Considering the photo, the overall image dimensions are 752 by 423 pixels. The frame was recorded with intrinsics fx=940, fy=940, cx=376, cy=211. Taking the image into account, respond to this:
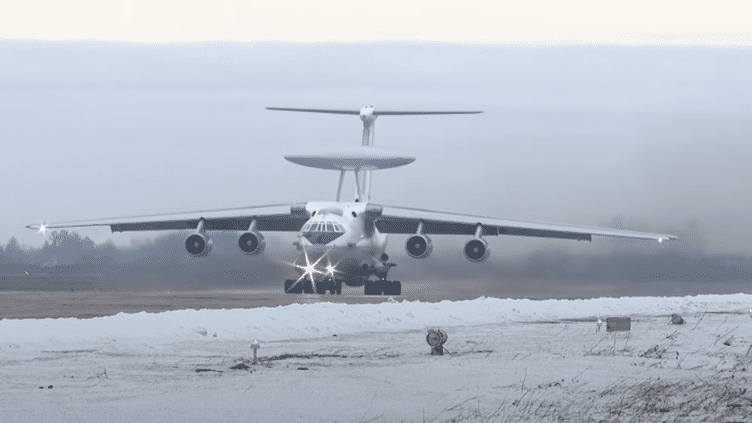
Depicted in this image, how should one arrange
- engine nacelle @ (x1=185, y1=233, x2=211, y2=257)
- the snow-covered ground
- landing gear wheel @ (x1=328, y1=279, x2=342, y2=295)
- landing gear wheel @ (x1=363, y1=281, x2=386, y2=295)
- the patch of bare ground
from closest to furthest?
1. the patch of bare ground
2. the snow-covered ground
3. landing gear wheel @ (x1=328, y1=279, x2=342, y2=295)
4. engine nacelle @ (x1=185, y1=233, x2=211, y2=257)
5. landing gear wheel @ (x1=363, y1=281, x2=386, y2=295)

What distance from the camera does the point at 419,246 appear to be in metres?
37.3

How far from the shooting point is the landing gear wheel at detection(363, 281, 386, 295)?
124 feet

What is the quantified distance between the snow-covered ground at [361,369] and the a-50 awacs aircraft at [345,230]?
952 centimetres

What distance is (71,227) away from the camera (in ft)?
128

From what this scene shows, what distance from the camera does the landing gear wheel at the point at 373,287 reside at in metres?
37.9

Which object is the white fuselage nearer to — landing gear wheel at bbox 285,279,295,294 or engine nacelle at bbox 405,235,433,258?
engine nacelle at bbox 405,235,433,258

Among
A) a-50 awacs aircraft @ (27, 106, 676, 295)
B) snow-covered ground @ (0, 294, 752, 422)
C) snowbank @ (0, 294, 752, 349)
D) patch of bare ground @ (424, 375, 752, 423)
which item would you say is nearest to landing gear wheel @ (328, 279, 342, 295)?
a-50 awacs aircraft @ (27, 106, 676, 295)

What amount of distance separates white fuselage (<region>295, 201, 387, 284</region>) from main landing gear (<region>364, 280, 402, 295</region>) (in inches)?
22.0

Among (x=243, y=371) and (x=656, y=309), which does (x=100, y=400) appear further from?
(x=656, y=309)

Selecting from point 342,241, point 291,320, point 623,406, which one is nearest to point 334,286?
point 342,241

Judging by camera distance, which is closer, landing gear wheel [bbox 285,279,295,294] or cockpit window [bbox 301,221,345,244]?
cockpit window [bbox 301,221,345,244]

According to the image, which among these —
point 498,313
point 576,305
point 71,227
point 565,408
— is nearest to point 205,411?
point 565,408

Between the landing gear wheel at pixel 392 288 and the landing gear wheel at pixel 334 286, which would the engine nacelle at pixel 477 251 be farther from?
the landing gear wheel at pixel 334 286

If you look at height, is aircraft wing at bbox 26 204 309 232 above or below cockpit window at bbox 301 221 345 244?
above
